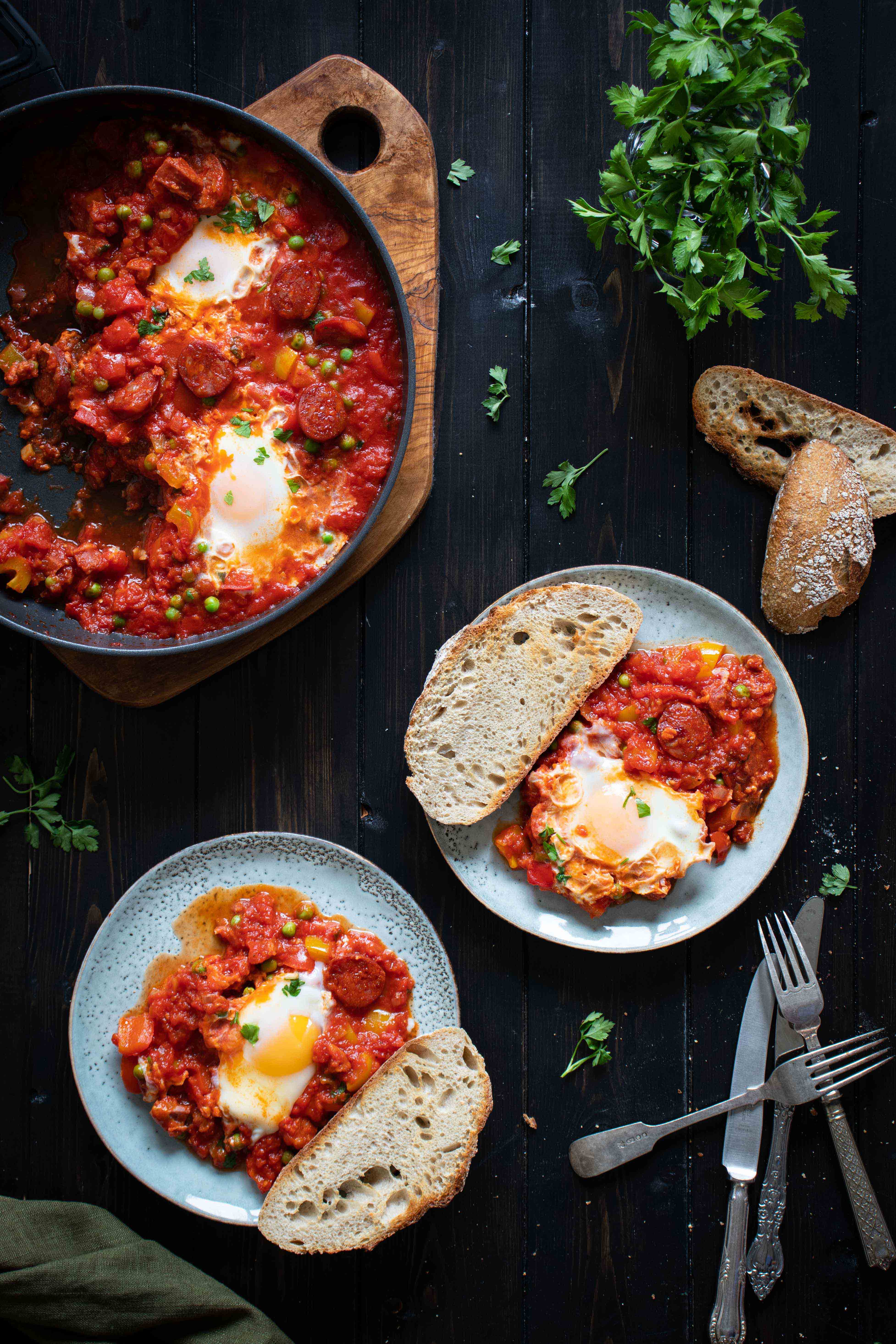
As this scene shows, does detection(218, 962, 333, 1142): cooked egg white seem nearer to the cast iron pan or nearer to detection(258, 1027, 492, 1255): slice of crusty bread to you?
detection(258, 1027, 492, 1255): slice of crusty bread

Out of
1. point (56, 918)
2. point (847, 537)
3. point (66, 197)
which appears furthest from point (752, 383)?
point (56, 918)

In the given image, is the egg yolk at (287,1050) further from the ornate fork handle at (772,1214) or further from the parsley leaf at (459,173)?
the parsley leaf at (459,173)

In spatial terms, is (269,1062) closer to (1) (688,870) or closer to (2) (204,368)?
(1) (688,870)

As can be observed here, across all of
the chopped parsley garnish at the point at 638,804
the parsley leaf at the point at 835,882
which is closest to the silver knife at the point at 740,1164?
the parsley leaf at the point at 835,882

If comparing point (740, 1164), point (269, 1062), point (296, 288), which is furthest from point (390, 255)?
point (740, 1164)

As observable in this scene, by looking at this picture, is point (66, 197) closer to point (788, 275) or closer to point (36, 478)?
point (36, 478)

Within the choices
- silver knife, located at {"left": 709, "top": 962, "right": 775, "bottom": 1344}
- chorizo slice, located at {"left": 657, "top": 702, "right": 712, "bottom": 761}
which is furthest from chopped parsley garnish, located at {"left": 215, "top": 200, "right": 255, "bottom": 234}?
silver knife, located at {"left": 709, "top": 962, "right": 775, "bottom": 1344}
